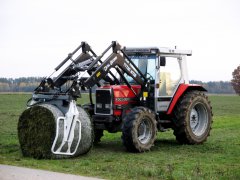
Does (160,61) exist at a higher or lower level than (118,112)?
higher

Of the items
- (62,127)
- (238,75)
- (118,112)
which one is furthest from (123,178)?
(238,75)

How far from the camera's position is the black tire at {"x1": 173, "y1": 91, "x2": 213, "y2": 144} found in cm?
1480

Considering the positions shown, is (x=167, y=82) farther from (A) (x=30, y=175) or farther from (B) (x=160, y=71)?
(A) (x=30, y=175)

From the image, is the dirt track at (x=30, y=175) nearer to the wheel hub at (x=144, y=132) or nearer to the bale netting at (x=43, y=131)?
the bale netting at (x=43, y=131)

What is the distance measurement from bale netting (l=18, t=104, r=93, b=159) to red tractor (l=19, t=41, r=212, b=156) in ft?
0.41

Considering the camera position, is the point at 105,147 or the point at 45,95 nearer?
the point at 45,95

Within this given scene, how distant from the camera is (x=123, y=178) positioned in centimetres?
929

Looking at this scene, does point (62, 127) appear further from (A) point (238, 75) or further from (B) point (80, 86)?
(A) point (238, 75)

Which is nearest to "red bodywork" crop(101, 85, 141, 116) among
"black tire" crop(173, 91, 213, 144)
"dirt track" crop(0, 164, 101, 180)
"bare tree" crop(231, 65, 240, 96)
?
"black tire" crop(173, 91, 213, 144)

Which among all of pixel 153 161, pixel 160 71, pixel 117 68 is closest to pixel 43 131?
pixel 153 161

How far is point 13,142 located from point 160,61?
4.68 metres

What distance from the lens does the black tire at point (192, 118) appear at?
583 inches

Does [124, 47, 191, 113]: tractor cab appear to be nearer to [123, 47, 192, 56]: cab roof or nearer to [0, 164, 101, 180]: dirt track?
[123, 47, 192, 56]: cab roof

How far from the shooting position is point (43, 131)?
38.5ft
